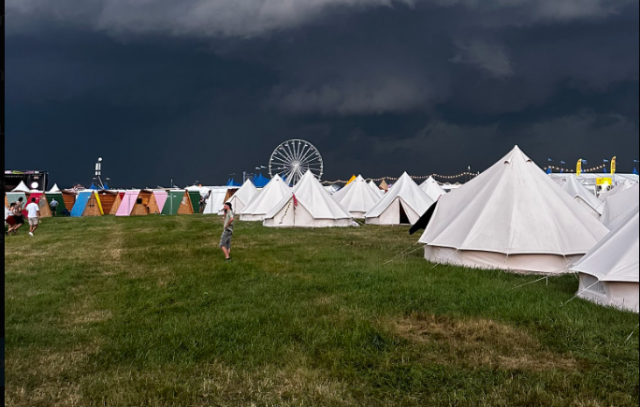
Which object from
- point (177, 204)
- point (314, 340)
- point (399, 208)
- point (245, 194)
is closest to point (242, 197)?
point (245, 194)

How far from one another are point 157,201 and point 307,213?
2171cm

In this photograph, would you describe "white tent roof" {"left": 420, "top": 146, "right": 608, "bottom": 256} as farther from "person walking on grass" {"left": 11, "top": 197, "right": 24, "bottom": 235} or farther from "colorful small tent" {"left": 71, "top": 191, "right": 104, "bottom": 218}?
"colorful small tent" {"left": 71, "top": 191, "right": 104, "bottom": 218}

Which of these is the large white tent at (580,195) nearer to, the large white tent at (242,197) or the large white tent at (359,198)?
the large white tent at (359,198)

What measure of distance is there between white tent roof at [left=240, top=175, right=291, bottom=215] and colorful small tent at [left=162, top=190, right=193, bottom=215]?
1329cm

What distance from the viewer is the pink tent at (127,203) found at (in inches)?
1463

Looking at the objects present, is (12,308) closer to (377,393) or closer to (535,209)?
(377,393)

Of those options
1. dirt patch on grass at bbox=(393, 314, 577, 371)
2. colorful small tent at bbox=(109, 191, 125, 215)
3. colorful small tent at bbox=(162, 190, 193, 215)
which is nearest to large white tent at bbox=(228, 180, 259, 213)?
colorful small tent at bbox=(162, 190, 193, 215)

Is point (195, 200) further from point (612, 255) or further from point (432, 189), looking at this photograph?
point (612, 255)

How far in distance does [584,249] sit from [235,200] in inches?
1136

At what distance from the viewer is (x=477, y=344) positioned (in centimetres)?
520

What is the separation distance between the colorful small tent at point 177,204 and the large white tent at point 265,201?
43.0 feet

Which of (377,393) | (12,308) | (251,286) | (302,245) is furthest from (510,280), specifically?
(12,308)

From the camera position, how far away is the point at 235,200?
118 ft

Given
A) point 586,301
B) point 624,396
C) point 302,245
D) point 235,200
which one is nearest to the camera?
point 624,396
